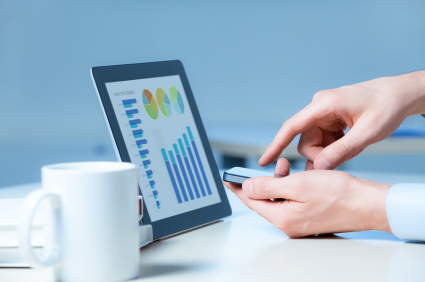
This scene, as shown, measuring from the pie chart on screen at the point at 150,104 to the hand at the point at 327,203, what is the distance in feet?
0.71

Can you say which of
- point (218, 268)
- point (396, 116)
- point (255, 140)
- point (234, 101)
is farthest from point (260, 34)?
point (218, 268)

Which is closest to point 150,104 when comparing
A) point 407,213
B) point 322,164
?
point 322,164

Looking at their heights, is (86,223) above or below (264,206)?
above

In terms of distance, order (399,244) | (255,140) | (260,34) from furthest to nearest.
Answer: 1. (260,34)
2. (255,140)
3. (399,244)

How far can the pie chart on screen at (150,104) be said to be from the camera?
0.65 m

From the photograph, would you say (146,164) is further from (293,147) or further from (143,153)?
(293,147)

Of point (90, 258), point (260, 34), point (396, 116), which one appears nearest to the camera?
point (90, 258)

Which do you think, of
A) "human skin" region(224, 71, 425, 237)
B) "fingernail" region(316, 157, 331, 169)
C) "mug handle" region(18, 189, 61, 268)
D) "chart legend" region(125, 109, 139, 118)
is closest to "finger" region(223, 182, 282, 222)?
"human skin" region(224, 71, 425, 237)

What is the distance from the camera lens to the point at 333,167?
64 centimetres

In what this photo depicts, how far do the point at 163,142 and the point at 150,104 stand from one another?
2.6 inches

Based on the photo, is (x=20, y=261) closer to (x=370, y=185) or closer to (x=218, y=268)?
(x=218, y=268)

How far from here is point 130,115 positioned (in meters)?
0.61

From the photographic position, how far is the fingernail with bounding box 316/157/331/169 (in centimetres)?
63

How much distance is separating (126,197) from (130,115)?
0.81 feet
